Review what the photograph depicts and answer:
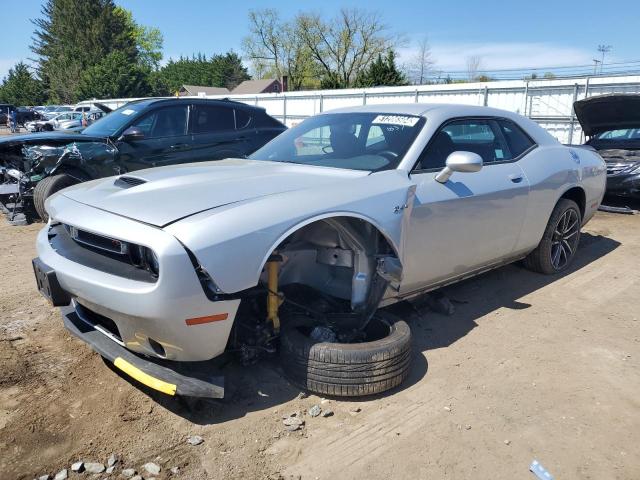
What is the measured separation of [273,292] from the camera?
2900 millimetres

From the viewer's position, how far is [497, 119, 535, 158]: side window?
14.5 ft

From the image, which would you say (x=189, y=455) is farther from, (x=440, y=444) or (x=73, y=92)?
(x=73, y=92)

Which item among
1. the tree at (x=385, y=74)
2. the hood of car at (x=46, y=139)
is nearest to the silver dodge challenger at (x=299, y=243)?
the hood of car at (x=46, y=139)

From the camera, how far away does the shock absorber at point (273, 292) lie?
2837 millimetres

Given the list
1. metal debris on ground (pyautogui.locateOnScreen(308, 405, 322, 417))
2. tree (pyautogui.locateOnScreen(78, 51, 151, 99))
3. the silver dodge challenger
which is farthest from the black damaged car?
tree (pyautogui.locateOnScreen(78, 51, 151, 99))

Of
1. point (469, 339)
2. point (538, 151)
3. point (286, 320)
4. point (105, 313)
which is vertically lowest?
point (469, 339)

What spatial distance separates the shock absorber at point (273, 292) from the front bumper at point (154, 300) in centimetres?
37

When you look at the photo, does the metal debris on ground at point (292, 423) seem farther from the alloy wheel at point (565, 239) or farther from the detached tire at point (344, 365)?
the alloy wheel at point (565, 239)

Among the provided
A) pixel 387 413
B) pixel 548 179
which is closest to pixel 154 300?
pixel 387 413

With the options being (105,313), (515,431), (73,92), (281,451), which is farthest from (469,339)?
(73,92)

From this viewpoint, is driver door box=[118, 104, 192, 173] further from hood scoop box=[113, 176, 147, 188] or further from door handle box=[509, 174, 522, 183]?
door handle box=[509, 174, 522, 183]

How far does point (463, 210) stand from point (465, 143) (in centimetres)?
68

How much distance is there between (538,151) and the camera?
15.1ft

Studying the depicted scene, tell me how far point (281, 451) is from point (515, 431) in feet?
4.04
